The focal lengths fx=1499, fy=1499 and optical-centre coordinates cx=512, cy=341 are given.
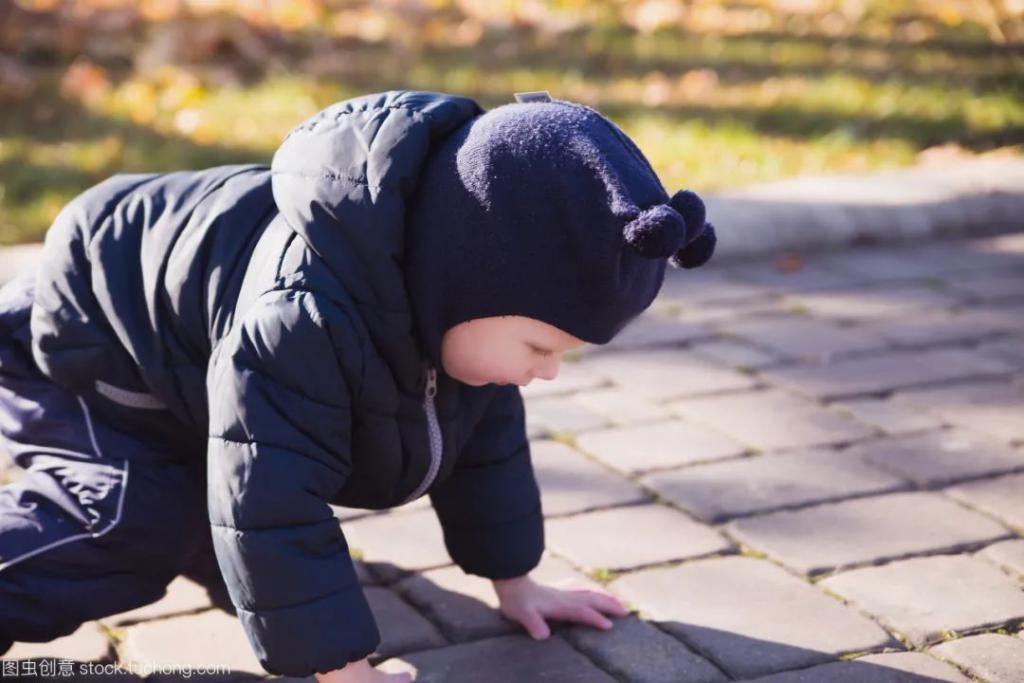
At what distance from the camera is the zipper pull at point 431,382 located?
88.9 inches

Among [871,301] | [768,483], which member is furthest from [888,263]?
[768,483]

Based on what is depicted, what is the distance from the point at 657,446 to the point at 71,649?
4.31 ft

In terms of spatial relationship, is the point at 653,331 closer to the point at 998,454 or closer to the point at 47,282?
the point at 998,454

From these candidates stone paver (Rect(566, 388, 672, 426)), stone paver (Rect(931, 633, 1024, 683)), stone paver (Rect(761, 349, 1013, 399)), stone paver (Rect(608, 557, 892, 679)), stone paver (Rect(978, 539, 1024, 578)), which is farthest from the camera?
stone paver (Rect(761, 349, 1013, 399))

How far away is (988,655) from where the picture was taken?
2.31m

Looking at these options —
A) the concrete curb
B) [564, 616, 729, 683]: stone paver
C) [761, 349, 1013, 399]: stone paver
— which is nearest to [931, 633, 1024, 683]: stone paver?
[564, 616, 729, 683]: stone paver

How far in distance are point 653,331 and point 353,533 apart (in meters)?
1.34

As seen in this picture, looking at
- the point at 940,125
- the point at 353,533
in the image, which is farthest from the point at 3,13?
the point at 353,533

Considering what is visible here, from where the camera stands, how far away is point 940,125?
18.7ft

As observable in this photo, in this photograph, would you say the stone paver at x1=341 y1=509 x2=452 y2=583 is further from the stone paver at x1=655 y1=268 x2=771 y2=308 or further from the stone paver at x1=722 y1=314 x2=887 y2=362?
the stone paver at x1=655 y1=268 x2=771 y2=308

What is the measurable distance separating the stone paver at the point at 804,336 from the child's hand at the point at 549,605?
4.63 ft

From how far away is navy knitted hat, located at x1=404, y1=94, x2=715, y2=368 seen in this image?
1988 mm

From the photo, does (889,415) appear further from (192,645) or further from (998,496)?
(192,645)

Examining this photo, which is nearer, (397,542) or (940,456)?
(397,542)
